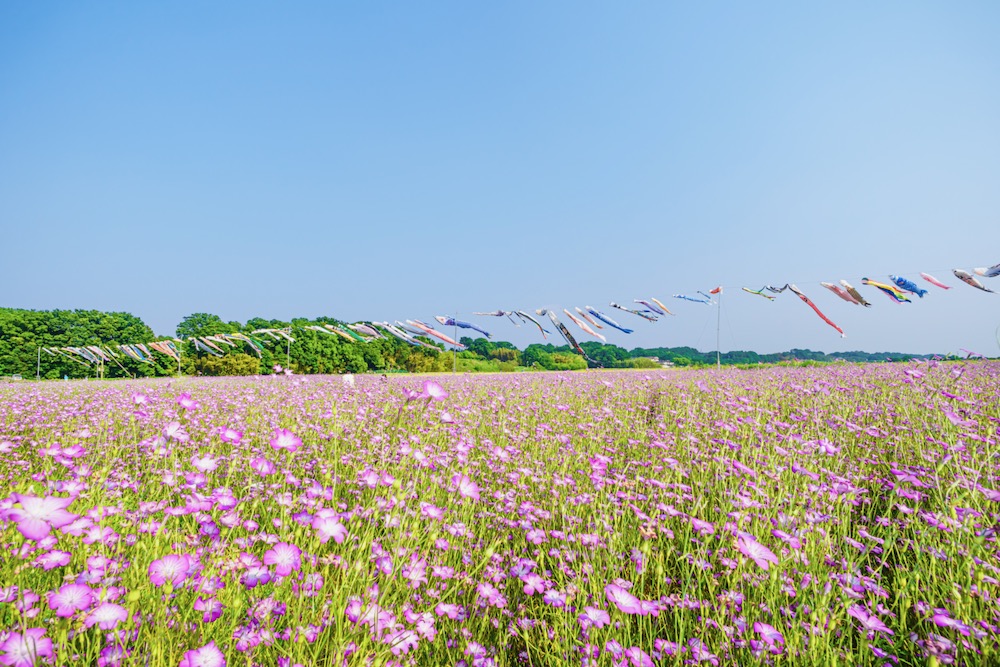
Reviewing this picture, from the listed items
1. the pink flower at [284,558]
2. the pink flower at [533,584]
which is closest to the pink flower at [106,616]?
the pink flower at [284,558]

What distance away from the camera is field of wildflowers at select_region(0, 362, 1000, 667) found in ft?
4.09

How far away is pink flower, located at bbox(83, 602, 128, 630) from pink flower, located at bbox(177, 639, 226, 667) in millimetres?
175

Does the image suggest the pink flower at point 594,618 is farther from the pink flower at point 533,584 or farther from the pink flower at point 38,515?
the pink flower at point 38,515

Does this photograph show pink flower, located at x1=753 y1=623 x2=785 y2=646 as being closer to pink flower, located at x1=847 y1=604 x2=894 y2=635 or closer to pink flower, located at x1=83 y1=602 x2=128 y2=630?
pink flower, located at x1=847 y1=604 x2=894 y2=635

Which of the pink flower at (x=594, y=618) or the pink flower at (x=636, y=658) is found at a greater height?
the pink flower at (x=594, y=618)

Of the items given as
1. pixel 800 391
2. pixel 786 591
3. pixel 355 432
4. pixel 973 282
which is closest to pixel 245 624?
pixel 786 591

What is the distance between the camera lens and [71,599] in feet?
3.42

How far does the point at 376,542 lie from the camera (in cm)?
182

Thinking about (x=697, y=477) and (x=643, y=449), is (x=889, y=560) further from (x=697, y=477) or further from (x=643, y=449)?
(x=643, y=449)

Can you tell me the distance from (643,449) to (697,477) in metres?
0.59

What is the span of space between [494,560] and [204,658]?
117cm

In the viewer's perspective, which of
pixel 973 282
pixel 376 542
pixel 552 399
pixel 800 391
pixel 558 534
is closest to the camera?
pixel 376 542

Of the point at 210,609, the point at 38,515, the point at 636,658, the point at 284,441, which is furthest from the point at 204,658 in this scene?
the point at 636,658

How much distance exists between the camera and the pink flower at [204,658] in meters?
1.08
